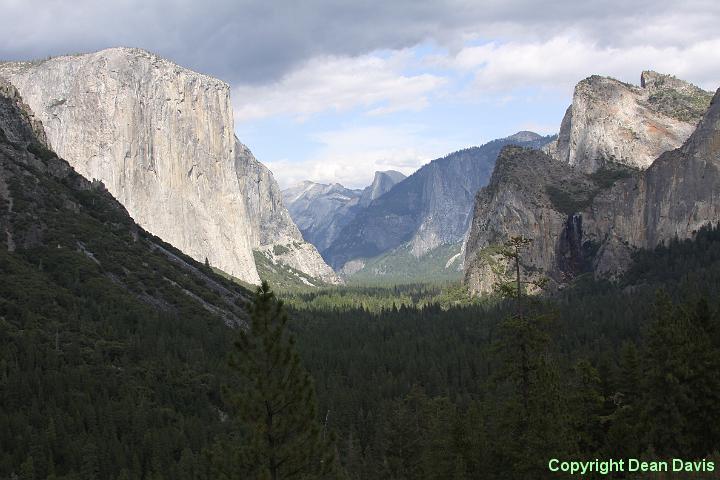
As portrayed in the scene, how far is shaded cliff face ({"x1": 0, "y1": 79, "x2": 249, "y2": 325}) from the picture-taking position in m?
134

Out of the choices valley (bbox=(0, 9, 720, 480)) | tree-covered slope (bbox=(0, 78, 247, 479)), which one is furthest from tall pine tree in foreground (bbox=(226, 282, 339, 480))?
tree-covered slope (bbox=(0, 78, 247, 479))

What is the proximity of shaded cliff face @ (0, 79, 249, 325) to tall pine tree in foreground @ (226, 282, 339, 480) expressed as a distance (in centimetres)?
9578

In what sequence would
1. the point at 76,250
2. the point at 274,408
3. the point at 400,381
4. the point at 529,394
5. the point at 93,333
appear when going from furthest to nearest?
the point at 76,250, the point at 400,381, the point at 93,333, the point at 529,394, the point at 274,408

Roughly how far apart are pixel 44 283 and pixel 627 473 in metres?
111

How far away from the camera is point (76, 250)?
148625mm

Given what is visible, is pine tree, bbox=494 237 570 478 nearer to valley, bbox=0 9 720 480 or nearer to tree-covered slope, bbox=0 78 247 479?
valley, bbox=0 9 720 480

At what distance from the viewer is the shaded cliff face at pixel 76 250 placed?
13350 centimetres

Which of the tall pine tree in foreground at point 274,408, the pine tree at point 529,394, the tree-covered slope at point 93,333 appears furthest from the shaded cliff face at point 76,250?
the pine tree at point 529,394

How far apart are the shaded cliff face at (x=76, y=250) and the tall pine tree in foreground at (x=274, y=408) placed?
314 feet

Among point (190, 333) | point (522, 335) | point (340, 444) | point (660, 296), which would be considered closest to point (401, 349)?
point (190, 333)

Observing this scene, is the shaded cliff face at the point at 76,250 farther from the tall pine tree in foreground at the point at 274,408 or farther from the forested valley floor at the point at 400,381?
the tall pine tree in foreground at the point at 274,408

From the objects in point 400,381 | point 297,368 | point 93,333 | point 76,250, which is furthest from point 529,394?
point 76,250

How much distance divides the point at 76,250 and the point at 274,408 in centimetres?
12735

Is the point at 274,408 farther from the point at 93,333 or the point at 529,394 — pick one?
the point at 93,333
